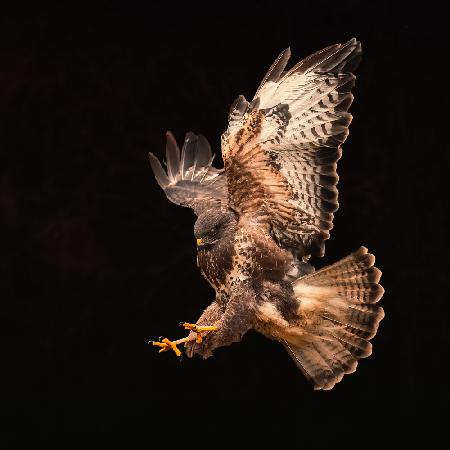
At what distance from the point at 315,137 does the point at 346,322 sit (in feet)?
2.14

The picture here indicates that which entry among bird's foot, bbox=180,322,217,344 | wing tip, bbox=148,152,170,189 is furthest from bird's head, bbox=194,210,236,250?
wing tip, bbox=148,152,170,189

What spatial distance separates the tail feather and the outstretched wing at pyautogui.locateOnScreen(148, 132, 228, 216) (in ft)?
1.85

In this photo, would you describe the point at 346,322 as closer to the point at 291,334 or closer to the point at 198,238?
the point at 291,334

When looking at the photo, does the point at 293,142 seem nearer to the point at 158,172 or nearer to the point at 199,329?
the point at 199,329

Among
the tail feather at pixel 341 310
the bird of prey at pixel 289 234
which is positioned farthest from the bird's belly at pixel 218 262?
the tail feather at pixel 341 310

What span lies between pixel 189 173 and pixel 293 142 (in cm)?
78

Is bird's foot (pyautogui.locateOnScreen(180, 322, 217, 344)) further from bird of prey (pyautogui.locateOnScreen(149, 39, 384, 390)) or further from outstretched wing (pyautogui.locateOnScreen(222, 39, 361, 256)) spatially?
outstretched wing (pyautogui.locateOnScreen(222, 39, 361, 256))

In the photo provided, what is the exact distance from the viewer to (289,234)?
335cm

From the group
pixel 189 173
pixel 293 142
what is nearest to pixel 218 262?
pixel 293 142

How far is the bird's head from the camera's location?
315cm

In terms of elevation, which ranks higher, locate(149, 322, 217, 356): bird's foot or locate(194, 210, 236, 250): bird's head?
locate(194, 210, 236, 250): bird's head

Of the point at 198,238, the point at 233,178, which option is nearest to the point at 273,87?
the point at 233,178

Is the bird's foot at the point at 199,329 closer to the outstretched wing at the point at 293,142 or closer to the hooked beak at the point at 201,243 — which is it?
the hooked beak at the point at 201,243

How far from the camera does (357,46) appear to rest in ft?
10.0
